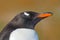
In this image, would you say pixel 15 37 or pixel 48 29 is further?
pixel 48 29

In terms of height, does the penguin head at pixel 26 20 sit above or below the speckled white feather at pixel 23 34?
above

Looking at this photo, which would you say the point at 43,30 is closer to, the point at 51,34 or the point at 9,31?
the point at 51,34

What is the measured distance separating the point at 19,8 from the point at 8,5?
49mm

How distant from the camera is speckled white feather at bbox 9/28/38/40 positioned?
73cm

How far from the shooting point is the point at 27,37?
28.9 inches

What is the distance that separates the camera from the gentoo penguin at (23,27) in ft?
2.38

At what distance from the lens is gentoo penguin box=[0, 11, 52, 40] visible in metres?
→ 0.73

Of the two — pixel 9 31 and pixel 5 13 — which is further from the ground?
pixel 5 13

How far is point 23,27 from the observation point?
2.47ft

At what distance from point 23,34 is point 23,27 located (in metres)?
0.03

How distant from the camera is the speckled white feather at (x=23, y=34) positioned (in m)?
0.73

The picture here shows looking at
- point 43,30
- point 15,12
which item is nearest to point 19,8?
point 15,12

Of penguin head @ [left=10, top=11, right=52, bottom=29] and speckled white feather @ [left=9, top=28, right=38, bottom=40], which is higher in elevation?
penguin head @ [left=10, top=11, right=52, bottom=29]

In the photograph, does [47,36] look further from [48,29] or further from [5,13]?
[5,13]
